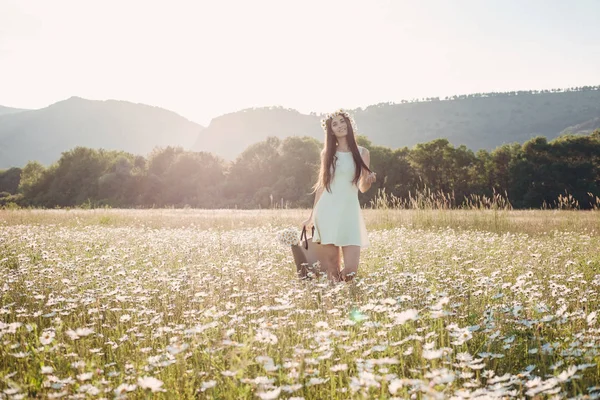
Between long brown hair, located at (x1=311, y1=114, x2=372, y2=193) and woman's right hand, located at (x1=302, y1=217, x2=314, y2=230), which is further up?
long brown hair, located at (x1=311, y1=114, x2=372, y2=193)

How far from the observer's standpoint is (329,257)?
712 cm

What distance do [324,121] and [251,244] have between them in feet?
10.1

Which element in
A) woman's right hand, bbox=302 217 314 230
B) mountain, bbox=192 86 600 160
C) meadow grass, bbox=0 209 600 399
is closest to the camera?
meadow grass, bbox=0 209 600 399

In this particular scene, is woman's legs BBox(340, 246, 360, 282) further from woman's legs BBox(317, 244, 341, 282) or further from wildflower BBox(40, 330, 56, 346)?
wildflower BBox(40, 330, 56, 346)

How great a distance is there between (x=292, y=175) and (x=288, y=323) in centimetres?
5432

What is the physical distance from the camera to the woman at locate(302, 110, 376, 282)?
22.6ft

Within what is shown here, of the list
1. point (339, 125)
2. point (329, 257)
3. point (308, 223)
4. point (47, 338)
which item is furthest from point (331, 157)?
point (47, 338)

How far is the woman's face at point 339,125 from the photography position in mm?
7051

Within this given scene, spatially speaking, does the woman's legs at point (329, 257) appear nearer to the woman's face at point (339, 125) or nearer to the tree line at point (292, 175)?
the woman's face at point (339, 125)

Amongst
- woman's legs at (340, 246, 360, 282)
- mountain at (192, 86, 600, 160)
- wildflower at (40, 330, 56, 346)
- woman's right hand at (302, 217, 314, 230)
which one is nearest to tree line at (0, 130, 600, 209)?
woman's right hand at (302, 217, 314, 230)

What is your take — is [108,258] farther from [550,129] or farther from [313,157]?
[550,129]

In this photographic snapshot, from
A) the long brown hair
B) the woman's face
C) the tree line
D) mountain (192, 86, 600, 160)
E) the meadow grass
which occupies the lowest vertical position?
the meadow grass

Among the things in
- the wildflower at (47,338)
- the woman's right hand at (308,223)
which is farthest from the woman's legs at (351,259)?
the wildflower at (47,338)

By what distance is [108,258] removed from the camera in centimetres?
671
